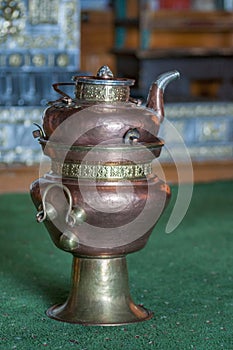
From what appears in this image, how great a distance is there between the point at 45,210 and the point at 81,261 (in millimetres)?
189

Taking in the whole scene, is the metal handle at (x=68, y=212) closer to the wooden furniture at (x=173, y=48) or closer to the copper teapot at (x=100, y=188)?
the copper teapot at (x=100, y=188)

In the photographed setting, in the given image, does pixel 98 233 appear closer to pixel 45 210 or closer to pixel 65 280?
pixel 45 210

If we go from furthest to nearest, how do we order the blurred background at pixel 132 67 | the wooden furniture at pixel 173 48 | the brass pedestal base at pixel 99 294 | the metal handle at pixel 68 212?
the wooden furniture at pixel 173 48, the blurred background at pixel 132 67, the brass pedestal base at pixel 99 294, the metal handle at pixel 68 212

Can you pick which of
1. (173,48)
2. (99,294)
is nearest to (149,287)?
(99,294)

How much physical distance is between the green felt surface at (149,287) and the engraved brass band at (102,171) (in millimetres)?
401

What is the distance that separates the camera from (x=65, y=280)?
266 cm

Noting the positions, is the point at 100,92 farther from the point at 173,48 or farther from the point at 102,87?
the point at 173,48

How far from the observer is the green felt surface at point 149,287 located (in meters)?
2.10

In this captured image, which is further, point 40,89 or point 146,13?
point 146,13

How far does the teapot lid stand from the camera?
2.12 m

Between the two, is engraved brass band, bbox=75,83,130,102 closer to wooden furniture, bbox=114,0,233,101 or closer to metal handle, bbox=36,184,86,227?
metal handle, bbox=36,184,86,227

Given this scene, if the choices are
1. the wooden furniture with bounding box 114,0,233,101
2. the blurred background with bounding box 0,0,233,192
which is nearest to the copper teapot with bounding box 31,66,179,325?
the blurred background with bounding box 0,0,233,192

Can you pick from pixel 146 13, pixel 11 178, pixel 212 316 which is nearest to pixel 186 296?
pixel 212 316

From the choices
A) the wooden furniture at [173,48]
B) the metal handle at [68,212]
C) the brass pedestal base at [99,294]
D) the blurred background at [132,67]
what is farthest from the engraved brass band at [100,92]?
the wooden furniture at [173,48]
